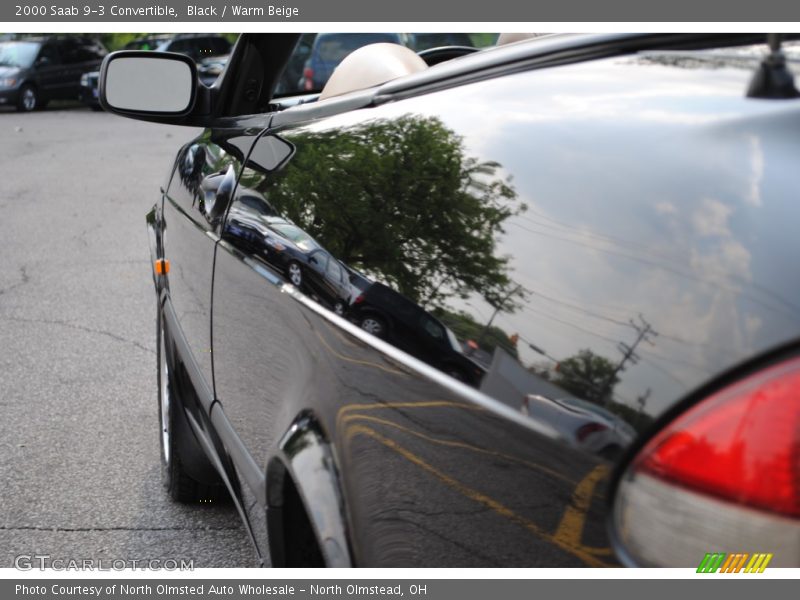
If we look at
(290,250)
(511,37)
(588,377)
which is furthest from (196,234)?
(588,377)

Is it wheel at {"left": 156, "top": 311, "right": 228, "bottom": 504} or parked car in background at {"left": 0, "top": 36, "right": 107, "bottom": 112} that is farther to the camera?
parked car in background at {"left": 0, "top": 36, "right": 107, "bottom": 112}

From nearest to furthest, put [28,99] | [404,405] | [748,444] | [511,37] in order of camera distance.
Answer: [748,444] < [404,405] < [511,37] < [28,99]

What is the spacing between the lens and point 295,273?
6.21 ft

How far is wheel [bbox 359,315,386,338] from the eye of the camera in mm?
1549

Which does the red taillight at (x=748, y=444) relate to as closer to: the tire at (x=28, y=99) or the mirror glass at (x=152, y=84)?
the mirror glass at (x=152, y=84)

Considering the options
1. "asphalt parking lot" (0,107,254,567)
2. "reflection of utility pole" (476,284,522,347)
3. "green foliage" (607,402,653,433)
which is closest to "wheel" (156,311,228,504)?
"asphalt parking lot" (0,107,254,567)

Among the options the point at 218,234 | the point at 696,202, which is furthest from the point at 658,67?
the point at 218,234

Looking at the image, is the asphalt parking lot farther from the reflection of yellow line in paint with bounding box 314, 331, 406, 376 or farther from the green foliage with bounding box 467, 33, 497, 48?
the green foliage with bounding box 467, 33, 497, 48

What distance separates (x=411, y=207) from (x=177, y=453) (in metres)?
2.03

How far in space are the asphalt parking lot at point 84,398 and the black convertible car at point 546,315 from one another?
1333mm

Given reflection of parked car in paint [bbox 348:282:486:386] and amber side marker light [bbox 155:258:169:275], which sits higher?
reflection of parked car in paint [bbox 348:282:486:386]

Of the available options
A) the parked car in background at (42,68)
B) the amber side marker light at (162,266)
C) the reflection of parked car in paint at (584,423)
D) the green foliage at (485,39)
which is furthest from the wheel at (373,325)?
the parked car in background at (42,68)

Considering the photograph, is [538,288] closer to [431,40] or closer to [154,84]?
[154,84]

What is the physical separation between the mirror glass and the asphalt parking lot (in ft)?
4.64
